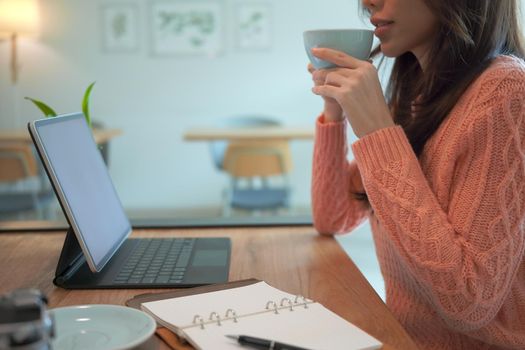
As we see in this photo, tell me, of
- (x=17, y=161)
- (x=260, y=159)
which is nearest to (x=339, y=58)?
(x=260, y=159)

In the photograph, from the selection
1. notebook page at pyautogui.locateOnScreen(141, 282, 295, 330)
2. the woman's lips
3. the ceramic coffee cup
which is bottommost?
notebook page at pyautogui.locateOnScreen(141, 282, 295, 330)

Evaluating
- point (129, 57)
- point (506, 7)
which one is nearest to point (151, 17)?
point (129, 57)

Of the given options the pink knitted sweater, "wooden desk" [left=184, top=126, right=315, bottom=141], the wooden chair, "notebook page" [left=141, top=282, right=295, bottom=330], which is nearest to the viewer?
"notebook page" [left=141, top=282, right=295, bottom=330]

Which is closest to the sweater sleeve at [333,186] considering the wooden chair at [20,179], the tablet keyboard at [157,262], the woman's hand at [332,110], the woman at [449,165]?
the woman's hand at [332,110]

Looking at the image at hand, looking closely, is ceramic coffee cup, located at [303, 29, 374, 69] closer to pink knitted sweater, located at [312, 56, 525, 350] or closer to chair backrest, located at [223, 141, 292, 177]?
pink knitted sweater, located at [312, 56, 525, 350]

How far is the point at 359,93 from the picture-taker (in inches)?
34.1

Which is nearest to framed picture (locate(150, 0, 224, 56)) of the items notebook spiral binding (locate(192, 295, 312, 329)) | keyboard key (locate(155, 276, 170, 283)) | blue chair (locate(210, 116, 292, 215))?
blue chair (locate(210, 116, 292, 215))

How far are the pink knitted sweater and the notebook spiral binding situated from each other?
17 centimetres

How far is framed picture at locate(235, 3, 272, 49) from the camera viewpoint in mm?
3781

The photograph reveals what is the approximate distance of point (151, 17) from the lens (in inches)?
150

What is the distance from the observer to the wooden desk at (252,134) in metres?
3.10

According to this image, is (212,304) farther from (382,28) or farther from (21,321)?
(382,28)

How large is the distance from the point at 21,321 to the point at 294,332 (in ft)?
1.05

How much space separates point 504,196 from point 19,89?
2932 mm
